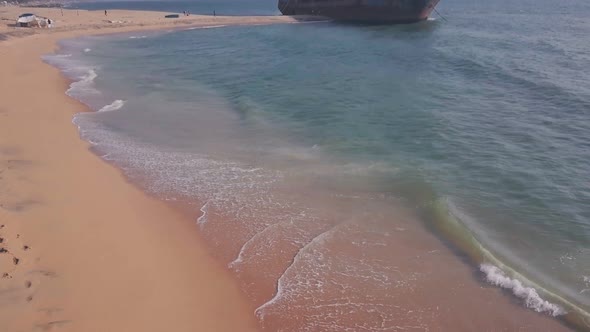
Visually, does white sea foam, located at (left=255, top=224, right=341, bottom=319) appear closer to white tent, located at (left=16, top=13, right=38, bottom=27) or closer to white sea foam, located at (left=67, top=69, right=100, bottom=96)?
white sea foam, located at (left=67, top=69, right=100, bottom=96)

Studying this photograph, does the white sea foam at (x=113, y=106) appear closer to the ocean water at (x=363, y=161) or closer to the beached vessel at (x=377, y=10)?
the ocean water at (x=363, y=161)

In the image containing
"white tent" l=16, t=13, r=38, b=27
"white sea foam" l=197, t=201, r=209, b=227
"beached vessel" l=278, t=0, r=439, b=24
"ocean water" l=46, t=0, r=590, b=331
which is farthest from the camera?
"beached vessel" l=278, t=0, r=439, b=24

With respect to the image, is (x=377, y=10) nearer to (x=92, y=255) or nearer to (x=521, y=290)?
(x=521, y=290)

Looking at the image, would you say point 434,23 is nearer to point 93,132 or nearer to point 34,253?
point 93,132

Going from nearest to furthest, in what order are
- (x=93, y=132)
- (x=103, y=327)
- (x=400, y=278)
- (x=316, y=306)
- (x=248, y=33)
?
(x=103, y=327)
(x=316, y=306)
(x=400, y=278)
(x=93, y=132)
(x=248, y=33)

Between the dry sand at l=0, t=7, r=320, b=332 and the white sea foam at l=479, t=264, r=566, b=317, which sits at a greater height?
the dry sand at l=0, t=7, r=320, b=332

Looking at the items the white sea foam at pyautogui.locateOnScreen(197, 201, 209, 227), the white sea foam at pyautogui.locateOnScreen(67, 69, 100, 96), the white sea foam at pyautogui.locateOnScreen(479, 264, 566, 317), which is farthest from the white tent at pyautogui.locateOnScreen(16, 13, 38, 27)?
the white sea foam at pyautogui.locateOnScreen(479, 264, 566, 317)

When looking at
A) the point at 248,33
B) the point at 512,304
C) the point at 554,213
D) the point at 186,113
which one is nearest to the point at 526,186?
the point at 554,213
